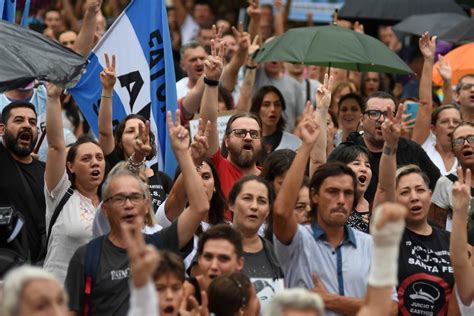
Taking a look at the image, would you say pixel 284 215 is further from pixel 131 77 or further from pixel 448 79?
pixel 448 79

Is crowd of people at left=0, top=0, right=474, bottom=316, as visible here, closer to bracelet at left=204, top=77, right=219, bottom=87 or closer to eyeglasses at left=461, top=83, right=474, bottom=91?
bracelet at left=204, top=77, right=219, bottom=87

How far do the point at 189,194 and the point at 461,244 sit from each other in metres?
1.67

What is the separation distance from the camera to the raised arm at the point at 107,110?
33.4 ft

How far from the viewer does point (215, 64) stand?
1056cm

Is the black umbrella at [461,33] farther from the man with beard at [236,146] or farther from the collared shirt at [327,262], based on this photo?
the collared shirt at [327,262]

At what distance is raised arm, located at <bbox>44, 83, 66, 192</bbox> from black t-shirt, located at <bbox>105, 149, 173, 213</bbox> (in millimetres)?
782

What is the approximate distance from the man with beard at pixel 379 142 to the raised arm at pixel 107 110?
1.69 m

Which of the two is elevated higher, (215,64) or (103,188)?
(215,64)

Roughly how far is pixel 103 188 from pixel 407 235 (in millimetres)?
2014

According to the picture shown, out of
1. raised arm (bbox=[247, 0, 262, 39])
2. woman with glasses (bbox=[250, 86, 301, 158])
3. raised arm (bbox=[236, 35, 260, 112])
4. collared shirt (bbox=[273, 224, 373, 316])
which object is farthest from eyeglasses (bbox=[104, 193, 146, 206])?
raised arm (bbox=[247, 0, 262, 39])

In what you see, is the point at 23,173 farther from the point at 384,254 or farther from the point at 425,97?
the point at 384,254

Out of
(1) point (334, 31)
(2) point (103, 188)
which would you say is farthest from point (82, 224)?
(1) point (334, 31)

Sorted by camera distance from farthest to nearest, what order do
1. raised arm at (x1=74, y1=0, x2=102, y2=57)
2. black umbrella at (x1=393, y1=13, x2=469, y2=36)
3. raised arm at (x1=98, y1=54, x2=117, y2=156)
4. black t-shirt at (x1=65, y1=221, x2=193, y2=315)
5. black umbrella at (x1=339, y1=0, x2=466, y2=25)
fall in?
black umbrella at (x1=339, y1=0, x2=466, y2=25) < black umbrella at (x1=393, y1=13, x2=469, y2=36) < raised arm at (x1=74, y1=0, x2=102, y2=57) < raised arm at (x1=98, y1=54, x2=117, y2=156) < black t-shirt at (x1=65, y1=221, x2=193, y2=315)

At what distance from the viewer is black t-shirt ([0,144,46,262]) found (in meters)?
9.59
